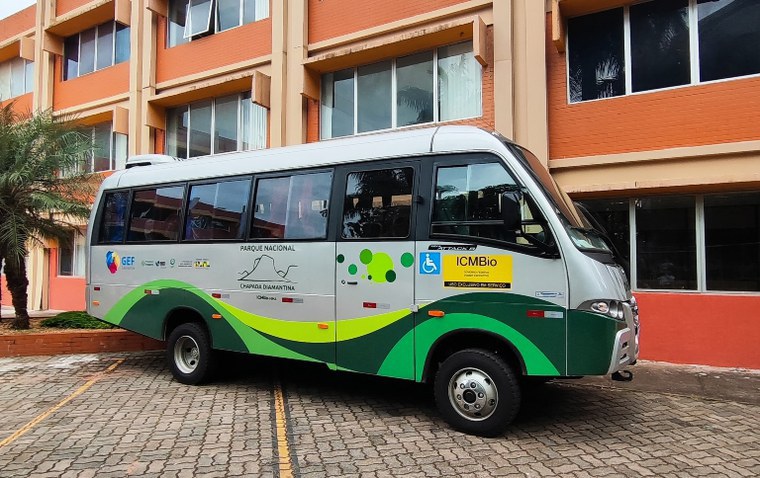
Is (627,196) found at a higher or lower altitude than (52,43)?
lower

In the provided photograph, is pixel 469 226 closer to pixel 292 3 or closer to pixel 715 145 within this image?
pixel 715 145

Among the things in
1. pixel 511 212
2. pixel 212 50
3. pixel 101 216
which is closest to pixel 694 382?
pixel 511 212

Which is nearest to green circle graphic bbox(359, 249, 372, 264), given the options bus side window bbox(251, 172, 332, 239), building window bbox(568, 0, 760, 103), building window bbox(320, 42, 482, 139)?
bus side window bbox(251, 172, 332, 239)

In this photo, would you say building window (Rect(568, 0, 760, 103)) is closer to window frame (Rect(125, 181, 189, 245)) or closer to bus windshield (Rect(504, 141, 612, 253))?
bus windshield (Rect(504, 141, 612, 253))

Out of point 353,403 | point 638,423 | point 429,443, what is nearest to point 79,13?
point 353,403

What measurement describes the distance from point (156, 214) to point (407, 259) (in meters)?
3.96

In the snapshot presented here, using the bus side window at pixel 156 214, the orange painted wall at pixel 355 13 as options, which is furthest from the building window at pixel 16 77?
the bus side window at pixel 156 214

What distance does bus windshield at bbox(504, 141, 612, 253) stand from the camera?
4.75 meters

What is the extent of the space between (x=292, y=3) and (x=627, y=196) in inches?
324

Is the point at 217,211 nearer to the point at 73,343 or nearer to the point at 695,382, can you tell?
the point at 73,343

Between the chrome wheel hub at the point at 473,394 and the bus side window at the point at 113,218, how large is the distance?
533 cm

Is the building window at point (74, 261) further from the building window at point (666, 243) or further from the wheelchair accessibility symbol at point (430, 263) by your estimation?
the building window at point (666, 243)

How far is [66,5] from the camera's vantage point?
16.6 meters

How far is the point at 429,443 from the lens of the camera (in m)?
4.75
